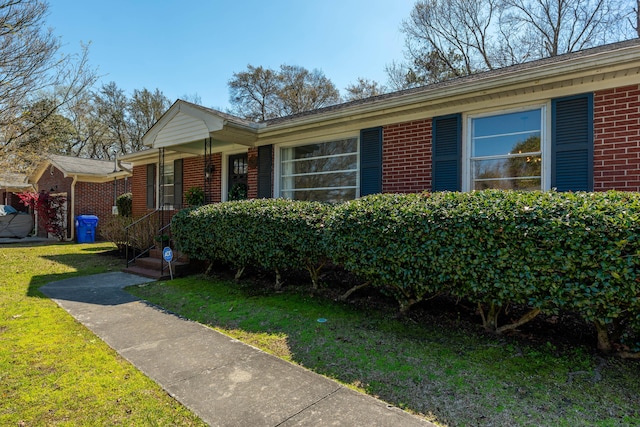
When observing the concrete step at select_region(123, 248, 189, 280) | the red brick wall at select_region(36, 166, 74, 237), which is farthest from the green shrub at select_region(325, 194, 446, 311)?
the red brick wall at select_region(36, 166, 74, 237)

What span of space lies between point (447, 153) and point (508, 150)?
898mm

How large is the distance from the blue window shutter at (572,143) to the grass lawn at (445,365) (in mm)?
2408

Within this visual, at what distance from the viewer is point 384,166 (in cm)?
643

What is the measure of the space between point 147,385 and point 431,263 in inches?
116

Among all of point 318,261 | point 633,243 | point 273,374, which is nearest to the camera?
point 633,243

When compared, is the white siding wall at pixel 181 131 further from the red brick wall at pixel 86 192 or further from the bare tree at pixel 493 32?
the bare tree at pixel 493 32

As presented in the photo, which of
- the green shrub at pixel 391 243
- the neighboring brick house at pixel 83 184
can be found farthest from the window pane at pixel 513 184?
the neighboring brick house at pixel 83 184

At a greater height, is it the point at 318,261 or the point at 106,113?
the point at 106,113

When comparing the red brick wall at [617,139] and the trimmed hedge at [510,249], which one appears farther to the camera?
the red brick wall at [617,139]

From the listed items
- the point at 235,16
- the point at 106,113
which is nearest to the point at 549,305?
the point at 235,16

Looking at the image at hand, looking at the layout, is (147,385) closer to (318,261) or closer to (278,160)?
(318,261)

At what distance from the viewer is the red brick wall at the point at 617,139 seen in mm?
4355

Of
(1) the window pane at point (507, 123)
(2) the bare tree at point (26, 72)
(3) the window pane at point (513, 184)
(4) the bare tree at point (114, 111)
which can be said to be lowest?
(3) the window pane at point (513, 184)

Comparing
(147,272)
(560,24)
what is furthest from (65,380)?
(560,24)
